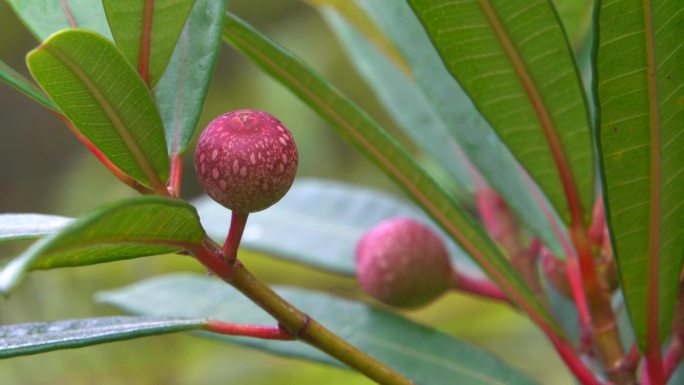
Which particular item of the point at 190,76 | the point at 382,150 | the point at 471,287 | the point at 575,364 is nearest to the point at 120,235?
the point at 190,76

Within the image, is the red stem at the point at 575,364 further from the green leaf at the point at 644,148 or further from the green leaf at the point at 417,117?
the green leaf at the point at 417,117

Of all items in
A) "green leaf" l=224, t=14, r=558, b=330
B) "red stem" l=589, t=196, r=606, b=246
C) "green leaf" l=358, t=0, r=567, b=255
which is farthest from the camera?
"green leaf" l=358, t=0, r=567, b=255

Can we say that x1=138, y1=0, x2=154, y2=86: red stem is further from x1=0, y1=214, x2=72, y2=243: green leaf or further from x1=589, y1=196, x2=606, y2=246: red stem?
x1=589, y1=196, x2=606, y2=246: red stem

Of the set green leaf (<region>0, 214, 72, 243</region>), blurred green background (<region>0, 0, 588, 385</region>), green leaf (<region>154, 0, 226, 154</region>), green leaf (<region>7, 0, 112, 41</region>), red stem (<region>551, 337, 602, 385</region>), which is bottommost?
blurred green background (<region>0, 0, 588, 385</region>)

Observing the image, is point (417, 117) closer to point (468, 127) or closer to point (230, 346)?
point (468, 127)

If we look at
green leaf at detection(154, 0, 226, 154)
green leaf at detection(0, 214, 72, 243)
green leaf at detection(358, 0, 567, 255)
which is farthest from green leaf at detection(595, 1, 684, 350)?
green leaf at detection(0, 214, 72, 243)
